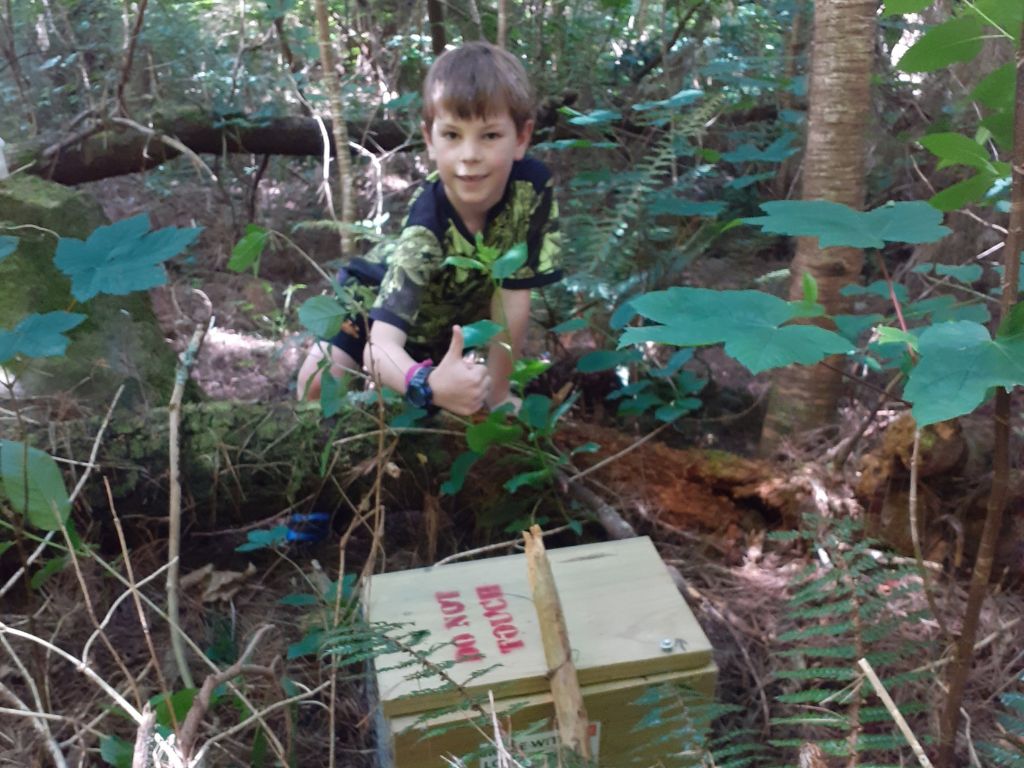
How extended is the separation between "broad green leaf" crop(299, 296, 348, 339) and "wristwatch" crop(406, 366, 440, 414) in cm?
38

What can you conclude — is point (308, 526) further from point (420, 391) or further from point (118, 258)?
point (118, 258)

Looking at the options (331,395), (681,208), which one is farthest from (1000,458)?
(681,208)

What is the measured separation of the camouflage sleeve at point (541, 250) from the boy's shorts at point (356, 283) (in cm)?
41

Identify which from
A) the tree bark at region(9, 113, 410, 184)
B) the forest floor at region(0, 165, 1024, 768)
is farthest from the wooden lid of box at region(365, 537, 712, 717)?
the tree bark at region(9, 113, 410, 184)

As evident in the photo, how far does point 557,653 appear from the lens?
4.81ft

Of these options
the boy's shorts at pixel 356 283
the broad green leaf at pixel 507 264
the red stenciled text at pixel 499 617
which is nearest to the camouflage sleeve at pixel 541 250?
the boy's shorts at pixel 356 283

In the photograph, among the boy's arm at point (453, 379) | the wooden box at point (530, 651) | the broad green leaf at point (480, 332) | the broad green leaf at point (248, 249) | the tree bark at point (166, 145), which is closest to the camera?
the wooden box at point (530, 651)

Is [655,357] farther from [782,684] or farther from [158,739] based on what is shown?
[158,739]

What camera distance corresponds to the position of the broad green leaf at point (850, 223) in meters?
1.18

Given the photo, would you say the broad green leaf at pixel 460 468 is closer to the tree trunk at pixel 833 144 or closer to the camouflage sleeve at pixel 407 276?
the camouflage sleeve at pixel 407 276

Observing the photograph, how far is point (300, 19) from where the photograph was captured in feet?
18.4

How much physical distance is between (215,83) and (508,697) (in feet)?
12.6

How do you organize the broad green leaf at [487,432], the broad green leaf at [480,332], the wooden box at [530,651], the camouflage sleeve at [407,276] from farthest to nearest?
the camouflage sleeve at [407,276] → the broad green leaf at [487,432] → the broad green leaf at [480,332] → the wooden box at [530,651]

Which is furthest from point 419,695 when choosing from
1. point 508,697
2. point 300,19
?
point 300,19
